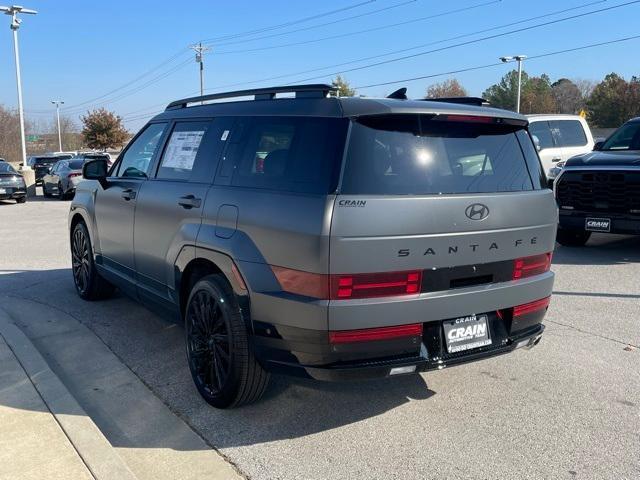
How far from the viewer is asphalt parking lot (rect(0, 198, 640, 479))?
10.7 ft

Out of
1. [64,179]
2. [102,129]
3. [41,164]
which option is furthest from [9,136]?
[64,179]

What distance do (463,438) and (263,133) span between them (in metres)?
2.22

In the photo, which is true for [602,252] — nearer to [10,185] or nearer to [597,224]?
[597,224]

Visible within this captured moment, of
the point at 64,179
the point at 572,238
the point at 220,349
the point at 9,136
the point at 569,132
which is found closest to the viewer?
the point at 220,349

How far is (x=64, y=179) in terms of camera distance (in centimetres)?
2166

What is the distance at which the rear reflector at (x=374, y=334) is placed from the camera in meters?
3.19

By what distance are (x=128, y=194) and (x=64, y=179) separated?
59.5 ft

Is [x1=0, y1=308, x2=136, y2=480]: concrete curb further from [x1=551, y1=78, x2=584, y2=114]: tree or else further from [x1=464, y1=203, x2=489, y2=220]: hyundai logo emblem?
[x1=551, y1=78, x2=584, y2=114]: tree

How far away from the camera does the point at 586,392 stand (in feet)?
13.6

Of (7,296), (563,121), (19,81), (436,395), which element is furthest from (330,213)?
(19,81)

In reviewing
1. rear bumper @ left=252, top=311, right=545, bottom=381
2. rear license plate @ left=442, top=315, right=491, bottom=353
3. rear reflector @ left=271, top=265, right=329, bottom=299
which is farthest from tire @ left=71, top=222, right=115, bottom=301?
rear license plate @ left=442, top=315, right=491, bottom=353

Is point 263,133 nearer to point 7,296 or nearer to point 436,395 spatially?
point 436,395

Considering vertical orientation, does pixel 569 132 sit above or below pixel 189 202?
above

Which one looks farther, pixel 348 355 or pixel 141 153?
pixel 141 153
